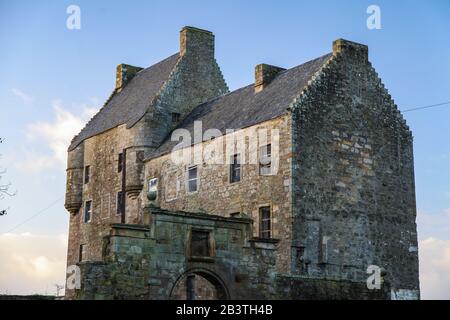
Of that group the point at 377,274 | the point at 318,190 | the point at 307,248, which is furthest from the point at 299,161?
the point at 377,274

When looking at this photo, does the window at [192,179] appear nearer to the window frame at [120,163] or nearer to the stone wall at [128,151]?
the stone wall at [128,151]

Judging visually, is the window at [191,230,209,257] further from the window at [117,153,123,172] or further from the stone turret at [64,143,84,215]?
the stone turret at [64,143,84,215]

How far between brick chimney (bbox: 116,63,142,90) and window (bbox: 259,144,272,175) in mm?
18736

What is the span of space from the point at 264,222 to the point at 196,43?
14.9 metres

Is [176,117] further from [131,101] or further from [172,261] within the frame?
[172,261]

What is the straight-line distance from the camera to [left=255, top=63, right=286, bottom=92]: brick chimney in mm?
37344

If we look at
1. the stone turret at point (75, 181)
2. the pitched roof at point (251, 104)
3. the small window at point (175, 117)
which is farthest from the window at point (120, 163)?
the stone turret at point (75, 181)

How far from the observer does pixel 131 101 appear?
44.0 metres

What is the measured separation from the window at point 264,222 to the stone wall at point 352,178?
1499mm

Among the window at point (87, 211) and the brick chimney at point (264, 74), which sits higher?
the brick chimney at point (264, 74)

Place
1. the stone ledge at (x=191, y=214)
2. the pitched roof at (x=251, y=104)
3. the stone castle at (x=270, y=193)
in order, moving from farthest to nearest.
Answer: the pitched roof at (x=251, y=104) → the stone castle at (x=270, y=193) → the stone ledge at (x=191, y=214)

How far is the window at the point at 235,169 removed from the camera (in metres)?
33.4

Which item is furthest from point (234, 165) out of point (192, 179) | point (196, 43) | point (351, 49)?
point (196, 43)

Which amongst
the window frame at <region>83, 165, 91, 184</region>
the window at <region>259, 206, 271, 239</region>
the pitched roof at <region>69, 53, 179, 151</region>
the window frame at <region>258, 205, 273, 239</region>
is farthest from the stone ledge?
the window frame at <region>83, 165, 91, 184</region>
